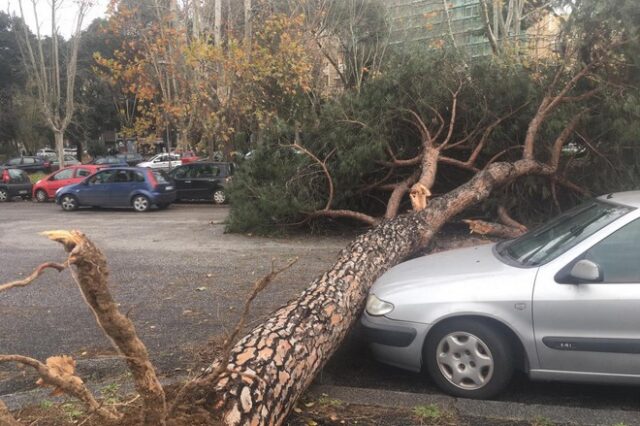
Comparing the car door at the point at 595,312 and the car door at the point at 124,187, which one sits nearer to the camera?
the car door at the point at 595,312

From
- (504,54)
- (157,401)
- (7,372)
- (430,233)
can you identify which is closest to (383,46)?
(504,54)

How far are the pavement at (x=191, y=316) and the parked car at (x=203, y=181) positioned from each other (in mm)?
7280

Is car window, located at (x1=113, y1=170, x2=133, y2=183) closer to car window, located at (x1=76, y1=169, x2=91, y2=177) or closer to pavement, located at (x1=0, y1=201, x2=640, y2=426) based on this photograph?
car window, located at (x1=76, y1=169, x2=91, y2=177)

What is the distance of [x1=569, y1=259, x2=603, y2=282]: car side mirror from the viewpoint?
140 inches

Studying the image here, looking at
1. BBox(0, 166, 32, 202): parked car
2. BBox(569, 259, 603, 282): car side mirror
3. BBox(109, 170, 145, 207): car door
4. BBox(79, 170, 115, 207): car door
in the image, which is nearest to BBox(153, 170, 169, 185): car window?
BBox(109, 170, 145, 207): car door

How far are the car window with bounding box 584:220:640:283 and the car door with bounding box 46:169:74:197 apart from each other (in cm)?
2169


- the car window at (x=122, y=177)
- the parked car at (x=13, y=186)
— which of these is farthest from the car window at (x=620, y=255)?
the parked car at (x=13, y=186)

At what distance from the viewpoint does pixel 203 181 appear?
66.2 feet

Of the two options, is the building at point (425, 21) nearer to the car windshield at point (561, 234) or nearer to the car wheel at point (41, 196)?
the car wheel at point (41, 196)

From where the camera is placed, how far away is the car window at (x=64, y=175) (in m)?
22.1

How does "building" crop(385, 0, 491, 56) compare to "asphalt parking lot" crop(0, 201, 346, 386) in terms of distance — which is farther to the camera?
"building" crop(385, 0, 491, 56)

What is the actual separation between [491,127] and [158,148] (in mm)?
51611

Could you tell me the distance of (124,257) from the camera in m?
9.64

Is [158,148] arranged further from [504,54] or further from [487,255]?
[487,255]
